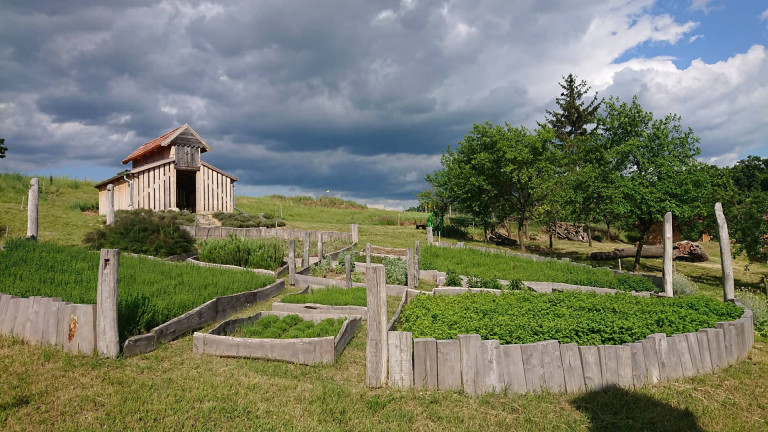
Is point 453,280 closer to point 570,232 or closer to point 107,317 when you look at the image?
point 107,317

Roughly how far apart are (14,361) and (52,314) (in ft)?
3.23

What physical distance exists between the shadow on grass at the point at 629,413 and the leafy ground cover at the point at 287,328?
4.89 meters

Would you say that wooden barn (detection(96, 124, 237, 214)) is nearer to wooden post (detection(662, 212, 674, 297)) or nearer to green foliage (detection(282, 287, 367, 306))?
green foliage (detection(282, 287, 367, 306))

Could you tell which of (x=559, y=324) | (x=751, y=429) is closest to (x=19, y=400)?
(x=559, y=324)

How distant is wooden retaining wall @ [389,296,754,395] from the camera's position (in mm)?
6633

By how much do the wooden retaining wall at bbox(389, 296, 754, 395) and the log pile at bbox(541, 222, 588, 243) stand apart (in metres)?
37.9

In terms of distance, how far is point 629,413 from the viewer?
6.10 metres

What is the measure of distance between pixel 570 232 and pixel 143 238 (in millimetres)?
38370

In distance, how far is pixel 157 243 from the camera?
17.8 m

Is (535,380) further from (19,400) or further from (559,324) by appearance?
(19,400)

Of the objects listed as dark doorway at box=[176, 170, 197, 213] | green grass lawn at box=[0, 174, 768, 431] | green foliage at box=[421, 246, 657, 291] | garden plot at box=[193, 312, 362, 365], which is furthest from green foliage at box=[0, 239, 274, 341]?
dark doorway at box=[176, 170, 197, 213]

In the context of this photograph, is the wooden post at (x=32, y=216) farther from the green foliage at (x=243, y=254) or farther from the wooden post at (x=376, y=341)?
the wooden post at (x=376, y=341)

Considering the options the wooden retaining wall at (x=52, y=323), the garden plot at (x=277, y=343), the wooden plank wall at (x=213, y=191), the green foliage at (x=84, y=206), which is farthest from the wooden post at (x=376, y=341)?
the green foliage at (x=84, y=206)

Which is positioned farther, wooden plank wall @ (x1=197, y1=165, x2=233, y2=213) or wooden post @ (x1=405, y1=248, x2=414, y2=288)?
wooden plank wall @ (x1=197, y1=165, x2=233, y2=213)
